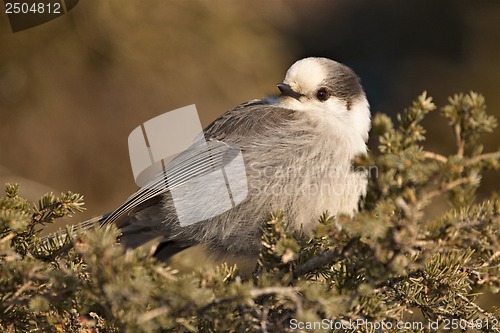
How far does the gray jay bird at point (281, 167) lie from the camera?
9.08 feet

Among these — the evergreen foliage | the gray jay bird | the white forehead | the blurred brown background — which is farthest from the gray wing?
the evergreen foliage

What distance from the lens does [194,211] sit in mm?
3096

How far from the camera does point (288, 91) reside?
3133mm

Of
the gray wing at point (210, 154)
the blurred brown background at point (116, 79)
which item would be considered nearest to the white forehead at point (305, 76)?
the gray wing at point (210, 154)

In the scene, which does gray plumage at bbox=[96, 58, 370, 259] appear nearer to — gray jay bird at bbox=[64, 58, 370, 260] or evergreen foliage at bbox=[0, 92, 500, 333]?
gray jay bird at bbox=[64, 58, 370, 260]

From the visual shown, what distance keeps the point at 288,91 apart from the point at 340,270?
4.61ft

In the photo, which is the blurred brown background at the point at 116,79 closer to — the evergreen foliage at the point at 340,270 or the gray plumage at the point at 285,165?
the gray plumage at the point at 285,165

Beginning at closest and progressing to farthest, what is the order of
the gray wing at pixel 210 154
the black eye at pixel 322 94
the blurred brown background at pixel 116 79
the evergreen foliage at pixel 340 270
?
the evergreen foliage at pixel 340 270
the gray wing at pixel 210 154
the black eye at pixel 322 94
the blurred brown background at pixel 116 79

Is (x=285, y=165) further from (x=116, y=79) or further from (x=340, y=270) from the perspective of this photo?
(x=116, y=79)

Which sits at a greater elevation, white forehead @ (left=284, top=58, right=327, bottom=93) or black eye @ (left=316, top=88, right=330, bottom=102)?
white forehead @ (left=284, top=58, right=327, bottom=93)

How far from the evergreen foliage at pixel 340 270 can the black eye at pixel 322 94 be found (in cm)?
115

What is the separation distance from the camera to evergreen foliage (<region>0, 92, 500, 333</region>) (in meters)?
1.55

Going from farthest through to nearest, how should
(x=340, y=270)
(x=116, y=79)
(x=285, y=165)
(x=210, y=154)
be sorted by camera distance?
(x=116, y=79)
(x=210, y=154)
(x=285, y=165)
(x=340, y=270)

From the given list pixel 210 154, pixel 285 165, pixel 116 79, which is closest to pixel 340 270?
pixel 285 165
